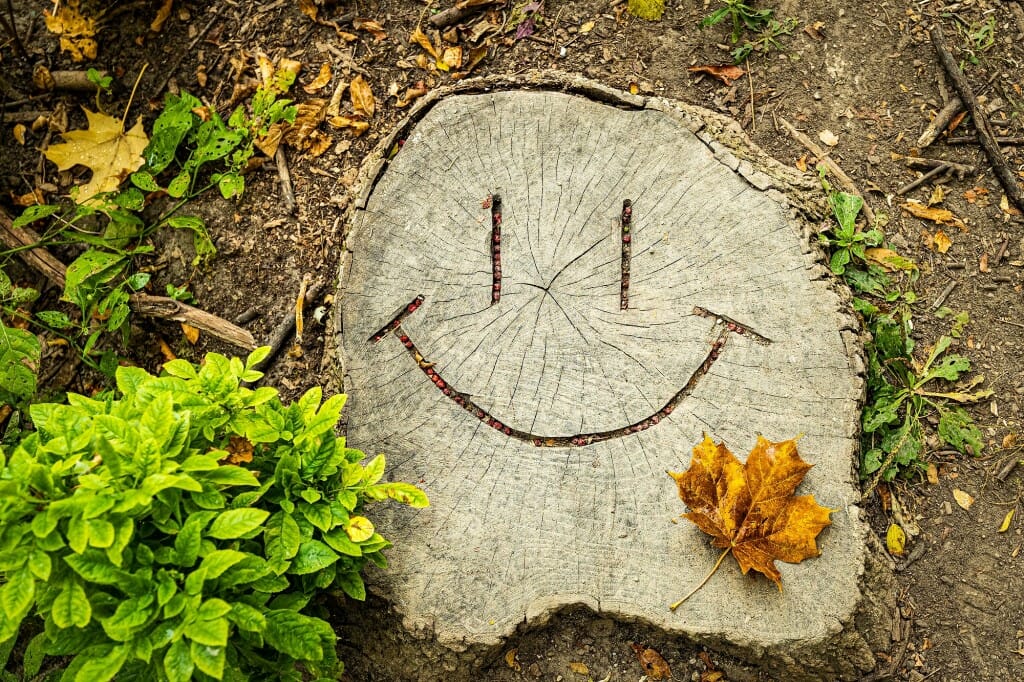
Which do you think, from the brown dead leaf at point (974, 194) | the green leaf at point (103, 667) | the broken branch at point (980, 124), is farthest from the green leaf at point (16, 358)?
the broken branch at point (980, 124)

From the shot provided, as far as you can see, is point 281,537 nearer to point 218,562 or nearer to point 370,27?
point 218,562

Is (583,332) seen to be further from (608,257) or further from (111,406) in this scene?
(111,406)

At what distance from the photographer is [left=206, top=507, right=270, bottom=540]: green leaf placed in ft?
5.82

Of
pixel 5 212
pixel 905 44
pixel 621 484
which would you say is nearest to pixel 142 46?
pixel 5 212

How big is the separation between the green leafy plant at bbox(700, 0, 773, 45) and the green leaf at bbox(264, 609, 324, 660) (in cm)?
260

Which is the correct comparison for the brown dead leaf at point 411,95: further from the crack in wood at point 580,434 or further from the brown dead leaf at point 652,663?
the brown dead leaf at point 652,663

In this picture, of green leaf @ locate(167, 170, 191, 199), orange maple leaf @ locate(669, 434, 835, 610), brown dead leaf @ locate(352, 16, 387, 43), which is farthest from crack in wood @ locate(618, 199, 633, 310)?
green leaf @ locate(167, 170, 191, 199)

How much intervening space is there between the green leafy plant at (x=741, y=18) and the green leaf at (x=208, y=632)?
2703 millimetres

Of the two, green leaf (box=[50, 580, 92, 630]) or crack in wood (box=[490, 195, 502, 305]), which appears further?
crack in wood (box=[490, 195, 502, 305])

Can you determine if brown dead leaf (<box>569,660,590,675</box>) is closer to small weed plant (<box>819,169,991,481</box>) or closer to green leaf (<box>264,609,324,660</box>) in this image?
green leaf (<box>264,609,324,660</box>)

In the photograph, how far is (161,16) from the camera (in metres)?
3.30

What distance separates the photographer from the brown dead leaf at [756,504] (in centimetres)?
208

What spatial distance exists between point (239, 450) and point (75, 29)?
96.4 inches

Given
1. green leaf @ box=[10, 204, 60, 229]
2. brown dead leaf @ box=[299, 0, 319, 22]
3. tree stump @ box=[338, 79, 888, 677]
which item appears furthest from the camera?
brown dead leaf @ box=[299, 0, 319, 22]
